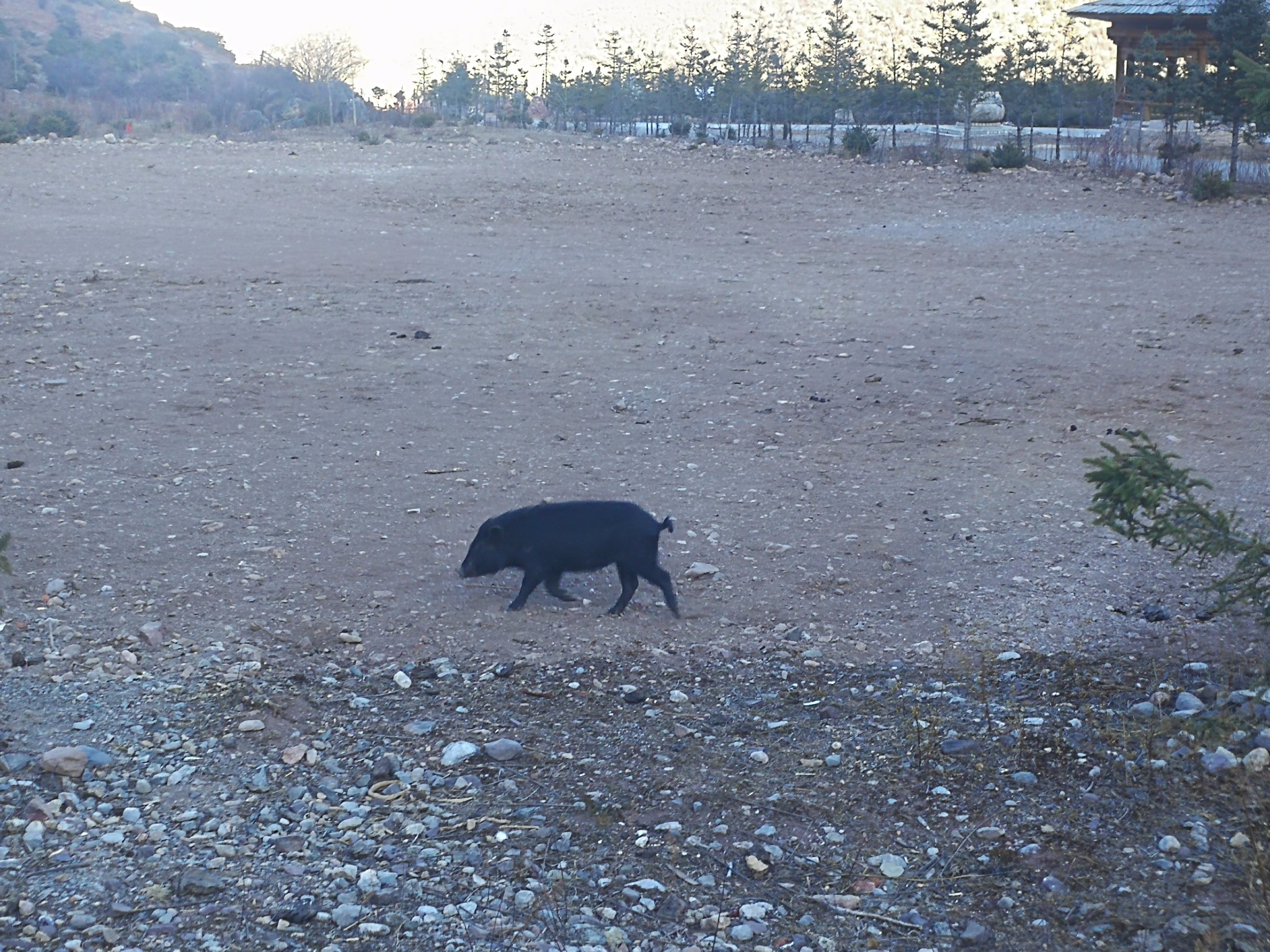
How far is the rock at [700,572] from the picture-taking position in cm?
657

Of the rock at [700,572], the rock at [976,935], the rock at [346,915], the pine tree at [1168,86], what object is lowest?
the rock at [976,935]

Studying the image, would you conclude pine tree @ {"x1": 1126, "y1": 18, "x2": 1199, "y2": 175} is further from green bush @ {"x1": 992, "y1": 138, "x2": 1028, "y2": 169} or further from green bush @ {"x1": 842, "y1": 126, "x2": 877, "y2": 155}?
green bush @ {"x1": 842, "y1": 126, "x2": 877, "y2": 155}

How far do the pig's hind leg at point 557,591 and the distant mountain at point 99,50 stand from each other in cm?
5975

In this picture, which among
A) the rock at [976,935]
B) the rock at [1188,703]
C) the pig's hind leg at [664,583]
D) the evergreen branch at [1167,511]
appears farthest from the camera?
the pig's hind leg at [664,583]

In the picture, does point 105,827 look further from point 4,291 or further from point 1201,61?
point 1201,61

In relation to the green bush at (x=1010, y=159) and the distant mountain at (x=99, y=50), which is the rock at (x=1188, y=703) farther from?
the distant mountain at (x=99, y=50)

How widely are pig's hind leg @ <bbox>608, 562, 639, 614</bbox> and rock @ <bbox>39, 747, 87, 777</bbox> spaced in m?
2.46

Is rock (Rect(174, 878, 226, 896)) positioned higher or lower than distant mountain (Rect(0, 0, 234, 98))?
lower

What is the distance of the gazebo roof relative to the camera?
115 ft

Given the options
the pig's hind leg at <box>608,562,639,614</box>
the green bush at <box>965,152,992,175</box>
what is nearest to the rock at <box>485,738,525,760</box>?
the pig's hind leg at <box>608,562,639,614</box>

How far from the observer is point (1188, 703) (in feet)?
16.3

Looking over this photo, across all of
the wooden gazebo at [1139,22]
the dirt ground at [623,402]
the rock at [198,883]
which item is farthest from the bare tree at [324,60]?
the rock at [198,883]

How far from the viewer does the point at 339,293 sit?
1341cm

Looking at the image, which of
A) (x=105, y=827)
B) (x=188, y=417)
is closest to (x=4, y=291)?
(x=188, y=417)
